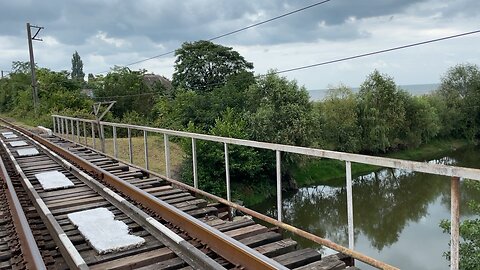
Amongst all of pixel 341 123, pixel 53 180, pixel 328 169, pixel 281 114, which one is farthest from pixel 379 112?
pixel 53 180

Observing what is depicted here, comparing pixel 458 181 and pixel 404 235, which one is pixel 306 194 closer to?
pixel 404 235

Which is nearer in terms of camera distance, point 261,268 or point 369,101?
point 261,268

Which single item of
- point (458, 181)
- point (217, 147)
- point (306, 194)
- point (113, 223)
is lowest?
point (306, 194)

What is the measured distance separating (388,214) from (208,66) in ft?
89.8

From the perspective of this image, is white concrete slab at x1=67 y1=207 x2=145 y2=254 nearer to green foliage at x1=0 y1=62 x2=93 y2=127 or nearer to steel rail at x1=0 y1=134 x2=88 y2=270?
steel rail at x1=0 y1=134 x2=88 y2=270

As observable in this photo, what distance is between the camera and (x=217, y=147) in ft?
76.0

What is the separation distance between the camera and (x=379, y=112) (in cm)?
3922

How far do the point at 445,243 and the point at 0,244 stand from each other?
17.9m

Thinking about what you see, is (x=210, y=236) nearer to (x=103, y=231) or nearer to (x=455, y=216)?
(x=103, y=231)

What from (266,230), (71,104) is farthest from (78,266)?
(71,104)

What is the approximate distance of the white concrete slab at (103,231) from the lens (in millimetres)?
3723

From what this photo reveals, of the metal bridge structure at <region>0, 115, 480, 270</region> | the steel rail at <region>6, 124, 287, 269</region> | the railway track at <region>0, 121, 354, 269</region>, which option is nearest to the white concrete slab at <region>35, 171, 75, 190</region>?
the railway track at <region>0, 121, 354, 269</region>

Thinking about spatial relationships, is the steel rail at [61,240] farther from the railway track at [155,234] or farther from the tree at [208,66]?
the tree at [208,66]

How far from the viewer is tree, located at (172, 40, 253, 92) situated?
44.9 meters
